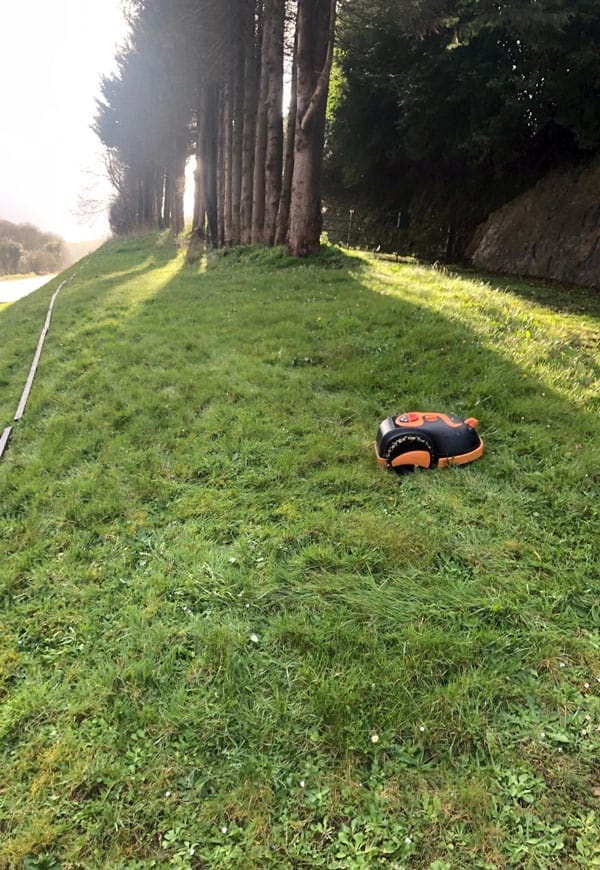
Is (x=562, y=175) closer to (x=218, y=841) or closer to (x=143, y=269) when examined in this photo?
(x=143, y=269)

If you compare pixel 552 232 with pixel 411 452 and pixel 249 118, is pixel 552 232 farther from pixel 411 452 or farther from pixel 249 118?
pixel 411 452

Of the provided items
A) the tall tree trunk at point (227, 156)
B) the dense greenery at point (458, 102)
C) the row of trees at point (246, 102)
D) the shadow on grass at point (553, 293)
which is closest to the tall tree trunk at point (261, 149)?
the row of trees at point (246, 102)

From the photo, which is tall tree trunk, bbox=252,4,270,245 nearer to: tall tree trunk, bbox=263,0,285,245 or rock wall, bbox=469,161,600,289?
tall tree trunk, bbox=263,0,285,245

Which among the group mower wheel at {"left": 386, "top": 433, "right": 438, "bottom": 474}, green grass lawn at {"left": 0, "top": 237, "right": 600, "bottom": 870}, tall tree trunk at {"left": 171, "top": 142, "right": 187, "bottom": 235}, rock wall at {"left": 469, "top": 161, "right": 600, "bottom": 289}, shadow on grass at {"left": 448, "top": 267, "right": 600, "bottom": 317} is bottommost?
green grass lawn at {"left": 0, "top": 237, "right": 600, "bottom": 870}

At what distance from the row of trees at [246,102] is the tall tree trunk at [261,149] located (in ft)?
0.08

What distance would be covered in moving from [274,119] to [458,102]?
6.84 m

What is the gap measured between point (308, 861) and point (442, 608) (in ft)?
3.87

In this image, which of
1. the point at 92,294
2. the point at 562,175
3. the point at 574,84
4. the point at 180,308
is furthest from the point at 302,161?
the point at 562,175

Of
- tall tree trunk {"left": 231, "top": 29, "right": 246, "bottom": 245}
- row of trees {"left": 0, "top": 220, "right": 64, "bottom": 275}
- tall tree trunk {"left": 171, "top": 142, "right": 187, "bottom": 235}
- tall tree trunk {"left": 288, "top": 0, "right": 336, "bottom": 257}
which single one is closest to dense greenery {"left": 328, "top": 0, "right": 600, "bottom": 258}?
tall tree trunk {"left": 288, "top": 0, "right": 336, "bottom": 257}

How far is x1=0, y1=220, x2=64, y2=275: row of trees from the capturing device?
54.7 meters

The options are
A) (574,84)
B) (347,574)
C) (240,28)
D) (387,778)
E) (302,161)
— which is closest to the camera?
(387,778)

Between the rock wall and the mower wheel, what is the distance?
35.1ft

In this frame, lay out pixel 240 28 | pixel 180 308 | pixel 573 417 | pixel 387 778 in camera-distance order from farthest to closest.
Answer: pixel 240 28 < pixel 180 308 < pixel 573 417 < pixel 387 778

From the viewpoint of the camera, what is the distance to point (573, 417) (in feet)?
12.3
